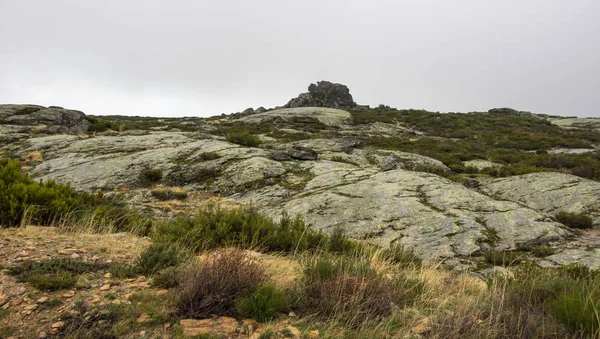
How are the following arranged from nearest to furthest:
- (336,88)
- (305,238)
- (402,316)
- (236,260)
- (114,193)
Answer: (402,316) → (236,260) → (305,238) → (114,193) → (336,88)

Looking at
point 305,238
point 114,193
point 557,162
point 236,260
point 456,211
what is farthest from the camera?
point 557,162

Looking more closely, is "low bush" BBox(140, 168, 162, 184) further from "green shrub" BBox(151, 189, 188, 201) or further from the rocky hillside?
"green shrub" BBox(151, 189, 188, 201)

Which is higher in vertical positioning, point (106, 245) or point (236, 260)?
point (236, 260)

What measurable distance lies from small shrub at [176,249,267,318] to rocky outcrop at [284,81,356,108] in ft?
239

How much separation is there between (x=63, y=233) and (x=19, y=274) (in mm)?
2219

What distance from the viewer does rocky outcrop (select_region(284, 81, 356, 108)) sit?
7611 centimetres

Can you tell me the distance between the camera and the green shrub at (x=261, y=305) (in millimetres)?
3109

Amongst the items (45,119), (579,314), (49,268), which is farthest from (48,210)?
(45,119)

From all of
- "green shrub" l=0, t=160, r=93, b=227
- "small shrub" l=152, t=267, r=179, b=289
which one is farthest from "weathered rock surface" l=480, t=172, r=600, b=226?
"green shrub" l=0, t=160, r=93, b=227

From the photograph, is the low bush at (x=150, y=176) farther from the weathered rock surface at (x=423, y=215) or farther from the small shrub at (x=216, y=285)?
the small shrub at (x=216, y=285)

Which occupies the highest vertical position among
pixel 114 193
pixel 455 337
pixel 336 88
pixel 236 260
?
pixel 336 88

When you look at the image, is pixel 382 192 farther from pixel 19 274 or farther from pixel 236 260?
pixel 19 274

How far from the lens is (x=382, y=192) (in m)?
10.9

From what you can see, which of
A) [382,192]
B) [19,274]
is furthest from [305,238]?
[382,192]
